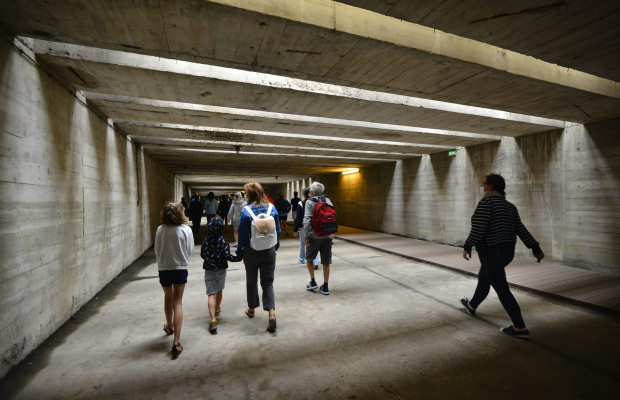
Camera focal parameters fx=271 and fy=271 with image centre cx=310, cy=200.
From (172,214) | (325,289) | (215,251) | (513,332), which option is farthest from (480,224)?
(172,214)

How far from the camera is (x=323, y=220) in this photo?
14.4 ft

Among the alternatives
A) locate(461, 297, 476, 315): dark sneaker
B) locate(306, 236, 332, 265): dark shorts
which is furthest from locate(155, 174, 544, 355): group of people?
locate(306, 236, 332, 265): dark shorts

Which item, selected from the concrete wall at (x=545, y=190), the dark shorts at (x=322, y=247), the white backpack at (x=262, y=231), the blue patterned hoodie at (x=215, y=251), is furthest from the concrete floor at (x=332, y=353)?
the concrete wall at (x=545, y=190)

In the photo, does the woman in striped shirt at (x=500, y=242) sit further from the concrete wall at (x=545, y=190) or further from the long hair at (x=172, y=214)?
the concrete wall at (x=545, y=190)

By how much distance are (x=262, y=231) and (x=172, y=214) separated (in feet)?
3.24

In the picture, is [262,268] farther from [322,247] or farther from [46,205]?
[46,205]

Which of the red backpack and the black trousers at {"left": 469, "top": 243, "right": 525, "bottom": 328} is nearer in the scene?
the black trousers at {"left": 469, "top": 243, "right": 525, "bottom": 328}

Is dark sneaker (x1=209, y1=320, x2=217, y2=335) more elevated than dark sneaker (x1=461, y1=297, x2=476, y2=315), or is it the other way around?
dark sneaker (x1=209, y1=320, x2=217, y2=335)

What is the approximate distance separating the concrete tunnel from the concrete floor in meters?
0.02

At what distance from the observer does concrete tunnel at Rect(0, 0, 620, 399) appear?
2430 mm

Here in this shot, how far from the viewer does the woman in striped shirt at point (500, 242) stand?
314 cm

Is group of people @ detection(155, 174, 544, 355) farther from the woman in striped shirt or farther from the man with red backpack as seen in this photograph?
the man with red backpack

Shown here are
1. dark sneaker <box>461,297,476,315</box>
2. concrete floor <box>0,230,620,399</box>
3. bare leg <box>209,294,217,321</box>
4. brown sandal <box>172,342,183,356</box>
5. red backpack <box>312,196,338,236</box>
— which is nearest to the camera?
concrete floor <box>0,230,620,399</box>

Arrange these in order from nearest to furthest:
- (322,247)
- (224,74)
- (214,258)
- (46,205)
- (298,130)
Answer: (46,205)
(214,258)
(224,74)
(322,247)
(298,130)
